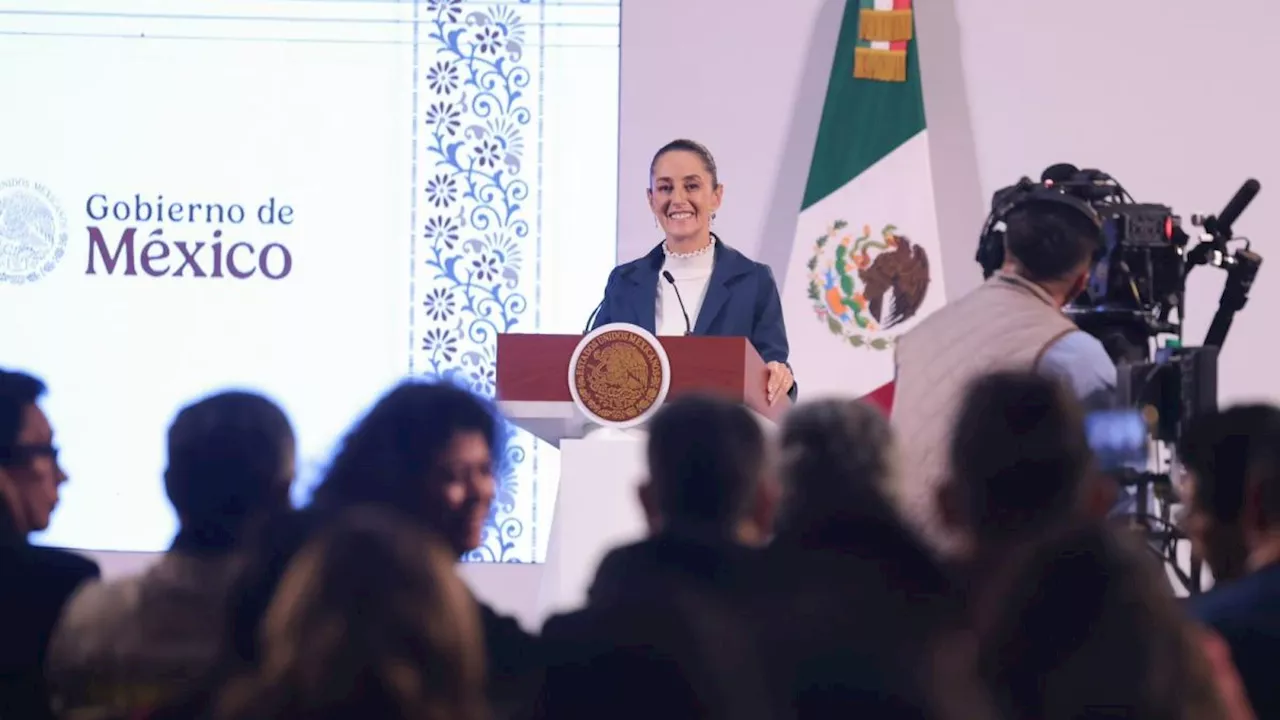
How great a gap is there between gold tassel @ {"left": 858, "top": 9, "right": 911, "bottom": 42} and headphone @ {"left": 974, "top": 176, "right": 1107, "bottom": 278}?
85.2 inches

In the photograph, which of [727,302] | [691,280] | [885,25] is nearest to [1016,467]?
[727,302]

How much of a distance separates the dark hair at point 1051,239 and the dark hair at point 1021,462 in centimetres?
131

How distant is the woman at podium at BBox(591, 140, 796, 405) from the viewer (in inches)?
179

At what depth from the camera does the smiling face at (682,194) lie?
465 cm

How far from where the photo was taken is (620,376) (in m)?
3.74

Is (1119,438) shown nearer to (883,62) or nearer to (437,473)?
(437,473)

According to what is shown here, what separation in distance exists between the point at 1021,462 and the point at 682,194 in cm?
255

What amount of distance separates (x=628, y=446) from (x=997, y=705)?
214cm

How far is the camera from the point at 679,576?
2.00 meters

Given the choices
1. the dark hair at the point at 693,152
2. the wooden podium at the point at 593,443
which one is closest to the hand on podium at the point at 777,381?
the wooden podium at the point at 593,443

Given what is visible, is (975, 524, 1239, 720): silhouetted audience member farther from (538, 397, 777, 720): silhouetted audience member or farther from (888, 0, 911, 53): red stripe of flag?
(888, 0, 911, 53): red stripe of flag

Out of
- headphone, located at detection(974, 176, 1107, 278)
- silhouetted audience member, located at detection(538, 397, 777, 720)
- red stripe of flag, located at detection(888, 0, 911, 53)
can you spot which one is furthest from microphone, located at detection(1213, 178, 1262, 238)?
red stripe of flag, located at detection(888, 0, 911, 53)

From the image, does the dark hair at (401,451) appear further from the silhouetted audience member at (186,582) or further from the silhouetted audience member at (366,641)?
the silhouetted audience member at (366,641)

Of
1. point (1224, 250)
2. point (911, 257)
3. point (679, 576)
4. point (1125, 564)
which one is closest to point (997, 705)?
point (1125, 564)
